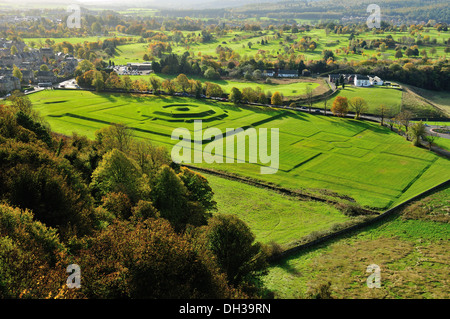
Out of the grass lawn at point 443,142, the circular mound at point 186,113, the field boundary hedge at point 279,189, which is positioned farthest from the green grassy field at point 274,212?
the grass lawn at point 443,142

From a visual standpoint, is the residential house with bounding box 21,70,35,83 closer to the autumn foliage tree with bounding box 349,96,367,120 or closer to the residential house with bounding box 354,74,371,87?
the autumn foliage tree with bounding box 349,96,367,120

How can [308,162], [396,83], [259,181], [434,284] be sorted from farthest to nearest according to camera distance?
[396,83] → [308,162] → [259,181] → [434,284]

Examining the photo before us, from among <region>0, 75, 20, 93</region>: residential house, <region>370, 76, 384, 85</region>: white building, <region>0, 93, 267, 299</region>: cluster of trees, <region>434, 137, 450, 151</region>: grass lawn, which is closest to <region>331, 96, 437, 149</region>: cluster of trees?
<region>434, 137, 450, 151</region>: grass lawn

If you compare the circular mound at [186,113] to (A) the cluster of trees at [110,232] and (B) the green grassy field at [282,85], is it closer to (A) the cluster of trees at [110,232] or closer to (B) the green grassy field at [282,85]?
(B) the green grassy field at [282,85]

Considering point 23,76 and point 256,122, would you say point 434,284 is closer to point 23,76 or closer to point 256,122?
point 256,122
